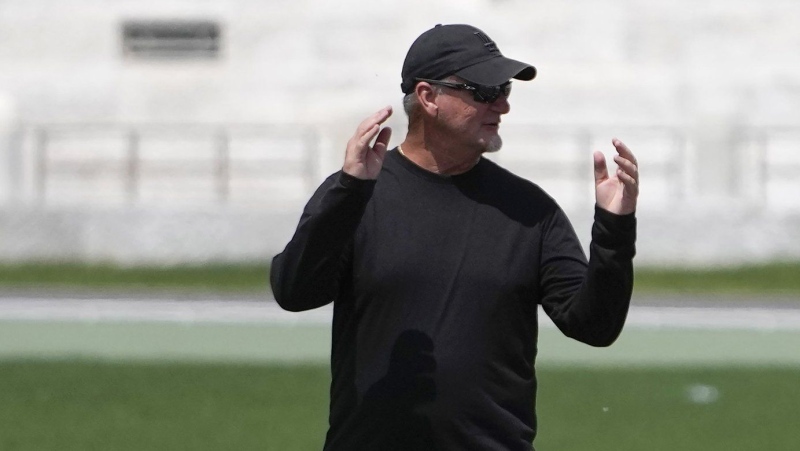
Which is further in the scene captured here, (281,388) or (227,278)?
(227,278)

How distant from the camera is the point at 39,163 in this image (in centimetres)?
2197

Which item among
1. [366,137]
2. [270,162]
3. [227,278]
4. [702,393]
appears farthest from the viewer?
[270,162]

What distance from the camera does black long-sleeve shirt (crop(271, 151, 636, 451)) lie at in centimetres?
470

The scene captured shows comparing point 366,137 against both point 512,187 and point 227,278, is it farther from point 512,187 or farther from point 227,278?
point 227,278

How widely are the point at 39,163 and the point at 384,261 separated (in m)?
17.8

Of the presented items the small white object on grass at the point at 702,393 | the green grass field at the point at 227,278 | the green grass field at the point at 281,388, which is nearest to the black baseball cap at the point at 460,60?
the green grass field at the point at 281,388

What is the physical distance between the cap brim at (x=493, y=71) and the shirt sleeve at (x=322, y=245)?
0.42 m

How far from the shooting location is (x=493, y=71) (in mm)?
4812

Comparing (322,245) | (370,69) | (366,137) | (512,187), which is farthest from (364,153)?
(370,69)

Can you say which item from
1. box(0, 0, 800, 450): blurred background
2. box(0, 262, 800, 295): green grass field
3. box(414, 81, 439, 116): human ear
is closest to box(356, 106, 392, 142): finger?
box(414, 81, 439, 116): human ear

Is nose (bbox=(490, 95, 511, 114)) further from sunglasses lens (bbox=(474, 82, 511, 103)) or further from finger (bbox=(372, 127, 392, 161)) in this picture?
finger (bbox=(372, 127, 392, 161))

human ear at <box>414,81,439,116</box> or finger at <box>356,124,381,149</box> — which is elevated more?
human ear at <box>414,81,439,116</box>

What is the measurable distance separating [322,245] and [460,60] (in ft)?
2.14

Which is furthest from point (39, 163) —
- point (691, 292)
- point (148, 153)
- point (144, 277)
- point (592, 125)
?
point (691, 292)
